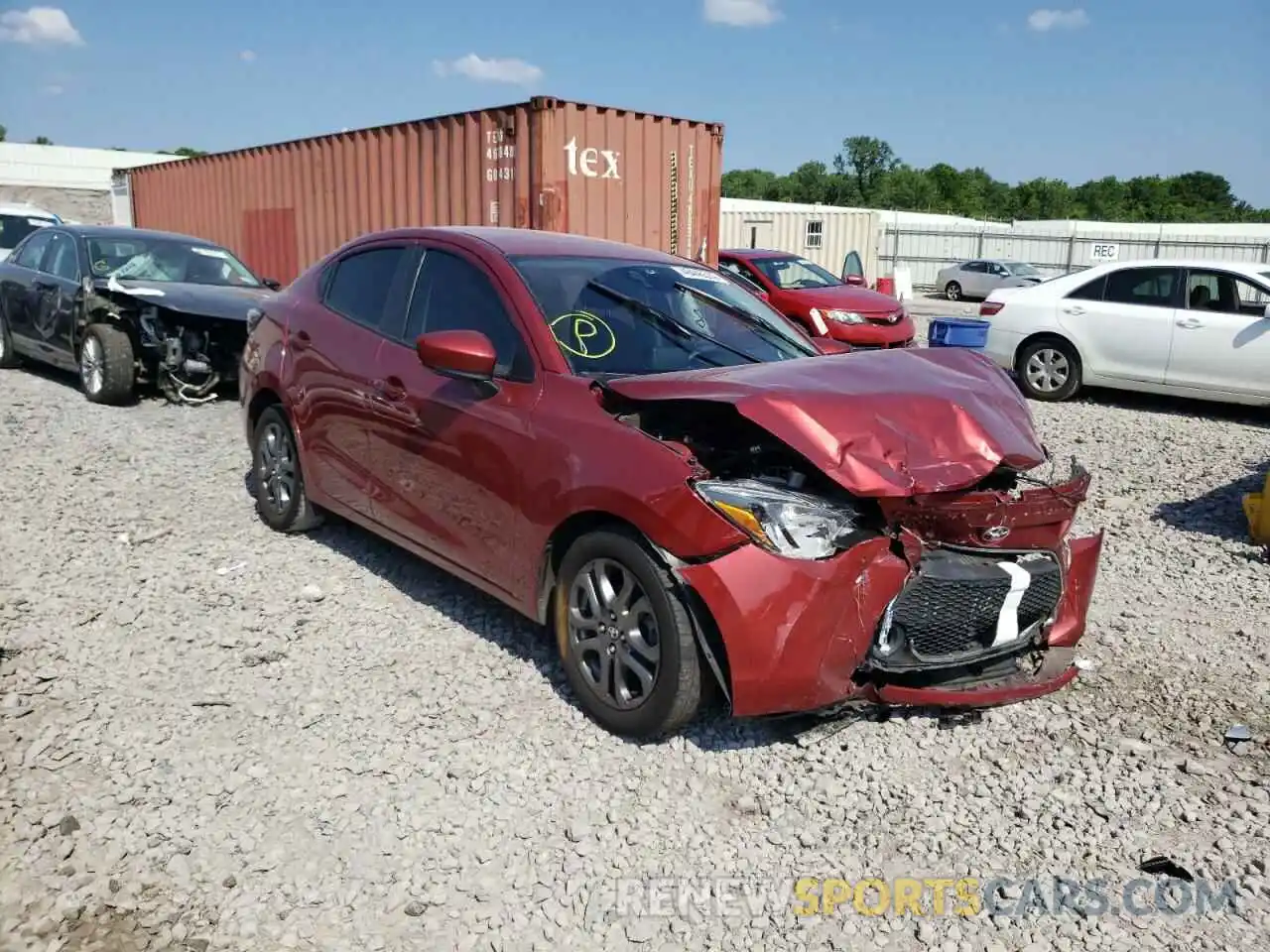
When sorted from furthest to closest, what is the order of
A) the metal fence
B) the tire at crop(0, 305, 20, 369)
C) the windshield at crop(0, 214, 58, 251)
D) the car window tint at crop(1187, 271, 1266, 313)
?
the metal fence
the windshield at crop(0, 214, 58, 251)
the tire at crop(0, 305, 20, 369)
the car window tint at crop(1187, 271, 1266, 313)

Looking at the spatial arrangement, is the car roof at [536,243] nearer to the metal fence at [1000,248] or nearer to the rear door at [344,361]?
the rear door at [344,361]

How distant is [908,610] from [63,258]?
9272 millimetres

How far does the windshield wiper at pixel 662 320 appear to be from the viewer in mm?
4180

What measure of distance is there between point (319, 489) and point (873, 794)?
3171 mm

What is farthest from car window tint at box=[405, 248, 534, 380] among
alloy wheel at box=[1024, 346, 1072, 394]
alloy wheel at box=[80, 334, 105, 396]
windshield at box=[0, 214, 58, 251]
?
windshield at box=[0, 214, 58, 251]

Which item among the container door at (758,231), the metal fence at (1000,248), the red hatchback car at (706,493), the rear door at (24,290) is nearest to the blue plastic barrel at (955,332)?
the red hatchback car at (706,493)

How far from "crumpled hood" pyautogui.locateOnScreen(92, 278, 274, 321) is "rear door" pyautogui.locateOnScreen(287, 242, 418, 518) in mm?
3718

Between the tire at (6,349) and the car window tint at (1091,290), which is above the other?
the car window tint at (1091,290)

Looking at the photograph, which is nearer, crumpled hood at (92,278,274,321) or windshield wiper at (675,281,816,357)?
windshield wiper at (675,281,816,357)

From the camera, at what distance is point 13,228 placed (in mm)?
13859

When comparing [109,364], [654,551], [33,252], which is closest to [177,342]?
[109,364]

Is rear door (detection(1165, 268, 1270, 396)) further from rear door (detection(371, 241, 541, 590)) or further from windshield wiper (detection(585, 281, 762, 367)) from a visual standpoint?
rear door (detection(371, 241, 541, 590))

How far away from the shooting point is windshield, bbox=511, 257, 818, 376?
394 centimetres

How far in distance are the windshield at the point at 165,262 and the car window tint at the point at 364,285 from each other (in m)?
4.98
